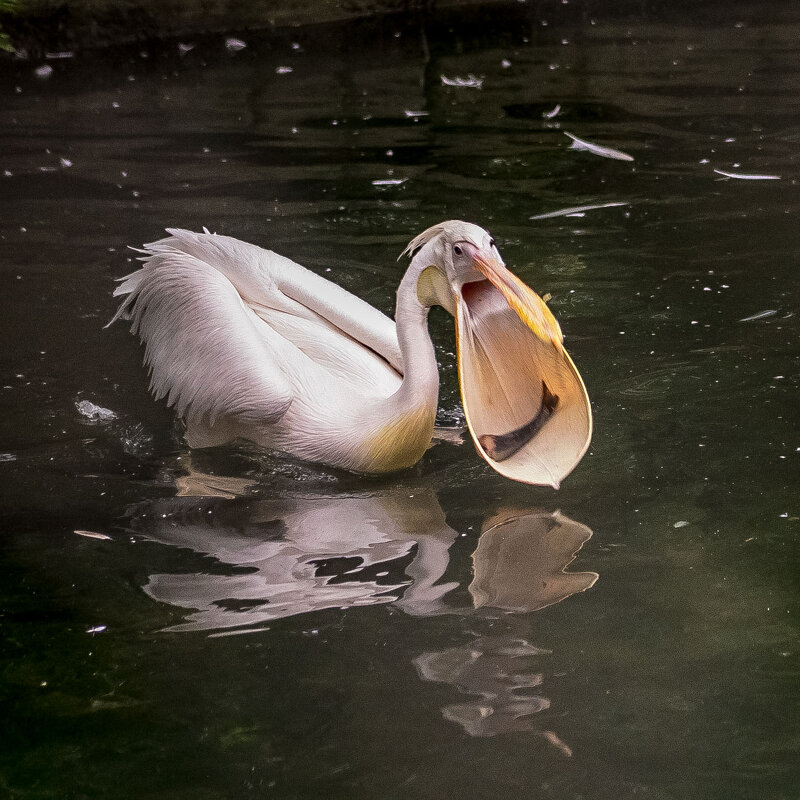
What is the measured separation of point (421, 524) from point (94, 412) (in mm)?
1322

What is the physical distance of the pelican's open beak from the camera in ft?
9.42

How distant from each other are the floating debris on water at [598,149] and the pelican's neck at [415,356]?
3.21 meters

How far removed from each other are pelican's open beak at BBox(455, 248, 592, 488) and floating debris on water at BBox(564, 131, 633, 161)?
3338 millimetres

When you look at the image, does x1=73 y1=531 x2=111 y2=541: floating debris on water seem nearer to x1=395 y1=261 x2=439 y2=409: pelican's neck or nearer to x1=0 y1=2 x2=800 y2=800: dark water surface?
x1=0 y1=2 x2=800 y2=800: dark water surface

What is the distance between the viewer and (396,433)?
321 cm

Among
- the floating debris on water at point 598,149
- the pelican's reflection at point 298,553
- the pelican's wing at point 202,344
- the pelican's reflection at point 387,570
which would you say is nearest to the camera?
the pelican's reflection at point 387,570

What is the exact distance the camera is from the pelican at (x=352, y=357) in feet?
9.53

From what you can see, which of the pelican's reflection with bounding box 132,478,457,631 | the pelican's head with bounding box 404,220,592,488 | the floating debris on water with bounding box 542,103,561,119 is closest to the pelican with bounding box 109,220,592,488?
the pelican's head with bounding box 404,220,592,488

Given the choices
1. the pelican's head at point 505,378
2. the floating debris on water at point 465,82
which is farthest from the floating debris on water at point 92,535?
the floating debris on water at point 465,82

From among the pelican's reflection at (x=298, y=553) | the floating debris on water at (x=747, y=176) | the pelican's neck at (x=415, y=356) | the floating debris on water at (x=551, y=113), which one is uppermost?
the floating debris on water at (x=551, y=113)

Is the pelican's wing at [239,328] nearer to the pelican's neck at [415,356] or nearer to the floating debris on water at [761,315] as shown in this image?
the pelican's neck at [415,356]

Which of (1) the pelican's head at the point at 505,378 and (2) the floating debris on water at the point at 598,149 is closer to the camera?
(1) the pelican's head at the point at 505,378

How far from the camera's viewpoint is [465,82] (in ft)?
25.7

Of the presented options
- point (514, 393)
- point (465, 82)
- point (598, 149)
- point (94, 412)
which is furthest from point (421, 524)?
point (465, 82)
